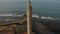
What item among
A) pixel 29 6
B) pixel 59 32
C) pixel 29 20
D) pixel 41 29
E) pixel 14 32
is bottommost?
pixel 59 32

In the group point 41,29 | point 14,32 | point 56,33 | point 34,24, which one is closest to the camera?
point 14,32

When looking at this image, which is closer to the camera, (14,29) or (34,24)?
(14,29)

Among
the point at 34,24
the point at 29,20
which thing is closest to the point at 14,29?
the point at 29,20

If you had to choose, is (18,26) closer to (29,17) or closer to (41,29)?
(29,17)

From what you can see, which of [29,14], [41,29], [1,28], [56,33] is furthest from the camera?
[56,33]

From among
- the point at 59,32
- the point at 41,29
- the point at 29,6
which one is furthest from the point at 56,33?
Result: the point at 29,6

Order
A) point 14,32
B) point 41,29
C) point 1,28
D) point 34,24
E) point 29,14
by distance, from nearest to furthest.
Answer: point 29,14, point 1,28, point 14,32, point 34,24, point 41,29

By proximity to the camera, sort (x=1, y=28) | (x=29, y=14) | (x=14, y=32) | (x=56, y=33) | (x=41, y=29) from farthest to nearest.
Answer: (x=56, y=33), (x=41, y=29), (x=14, y=32), (x=1, y=28), (x=29, y=14)

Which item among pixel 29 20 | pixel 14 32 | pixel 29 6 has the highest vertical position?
pixel 29 6

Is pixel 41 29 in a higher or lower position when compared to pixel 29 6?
lower

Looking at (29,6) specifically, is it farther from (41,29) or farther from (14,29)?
(41,29)
